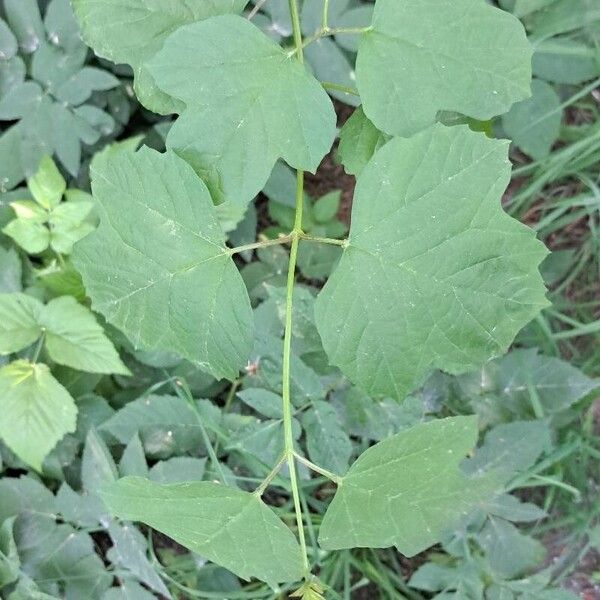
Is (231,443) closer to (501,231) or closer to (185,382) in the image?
(185,382)

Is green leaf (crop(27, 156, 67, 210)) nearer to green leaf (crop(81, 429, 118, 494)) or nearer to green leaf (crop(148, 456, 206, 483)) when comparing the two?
green leaf (crop(81, 429, 118, 494))

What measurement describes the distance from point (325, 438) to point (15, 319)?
71 cm

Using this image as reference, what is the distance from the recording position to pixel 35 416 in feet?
5.00

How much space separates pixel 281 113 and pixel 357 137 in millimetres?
155

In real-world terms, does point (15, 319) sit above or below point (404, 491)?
below

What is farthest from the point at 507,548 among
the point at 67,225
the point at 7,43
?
the point at 7,43

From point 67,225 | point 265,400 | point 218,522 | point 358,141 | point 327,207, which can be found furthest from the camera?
point 327,207

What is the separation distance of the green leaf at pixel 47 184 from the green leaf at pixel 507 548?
3.96 ft

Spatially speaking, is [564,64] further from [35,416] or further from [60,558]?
[60,558]

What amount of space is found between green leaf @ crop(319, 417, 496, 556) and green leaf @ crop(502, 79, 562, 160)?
2.92 feet

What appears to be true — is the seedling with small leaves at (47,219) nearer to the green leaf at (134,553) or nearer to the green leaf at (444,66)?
the green leaf at (134,553)

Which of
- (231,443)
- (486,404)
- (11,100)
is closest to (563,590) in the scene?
(486,404)

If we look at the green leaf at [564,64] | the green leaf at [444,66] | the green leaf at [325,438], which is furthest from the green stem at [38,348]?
the green leaf at [564,64]

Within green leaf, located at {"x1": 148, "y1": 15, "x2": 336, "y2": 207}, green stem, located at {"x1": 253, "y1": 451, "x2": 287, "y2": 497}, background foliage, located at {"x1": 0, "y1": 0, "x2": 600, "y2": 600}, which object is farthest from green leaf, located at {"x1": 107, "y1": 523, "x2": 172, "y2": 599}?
green leaf, located at {"x1": 148, "y1": 15, "x2": 336, "y2": 207}
